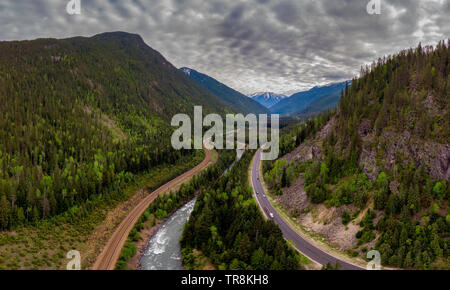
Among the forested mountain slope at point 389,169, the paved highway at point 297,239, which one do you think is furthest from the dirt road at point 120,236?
the forested mountain slope at point 389,169

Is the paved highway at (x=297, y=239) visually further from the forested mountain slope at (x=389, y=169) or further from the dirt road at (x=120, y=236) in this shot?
the dirt road at (x=120, y=236)

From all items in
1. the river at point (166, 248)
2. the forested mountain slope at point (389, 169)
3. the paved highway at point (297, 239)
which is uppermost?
the forested mountain slope at point (389, 169)

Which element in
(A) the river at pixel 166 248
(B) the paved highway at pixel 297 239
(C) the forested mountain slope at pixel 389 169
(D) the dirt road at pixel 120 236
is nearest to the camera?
(C) the forested mountain slope at pixel 389 169

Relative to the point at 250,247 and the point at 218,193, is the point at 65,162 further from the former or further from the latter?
the point at 250,247

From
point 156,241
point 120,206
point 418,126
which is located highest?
point 418,126

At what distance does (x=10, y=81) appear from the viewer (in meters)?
186

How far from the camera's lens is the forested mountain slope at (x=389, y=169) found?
5525 cm

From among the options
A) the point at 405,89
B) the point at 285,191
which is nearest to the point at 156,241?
the point at 285,191

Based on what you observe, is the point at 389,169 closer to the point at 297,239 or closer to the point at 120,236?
the point at 297,239

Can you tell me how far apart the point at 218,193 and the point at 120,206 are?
1770 inches

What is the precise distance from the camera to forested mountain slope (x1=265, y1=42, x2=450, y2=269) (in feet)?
181

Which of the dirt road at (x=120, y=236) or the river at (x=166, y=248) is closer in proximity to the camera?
the dirt road at (x=120, y=236)

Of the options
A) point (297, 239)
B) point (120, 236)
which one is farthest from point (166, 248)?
point (297, 239)

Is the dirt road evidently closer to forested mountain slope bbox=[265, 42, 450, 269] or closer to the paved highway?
the paved highway
